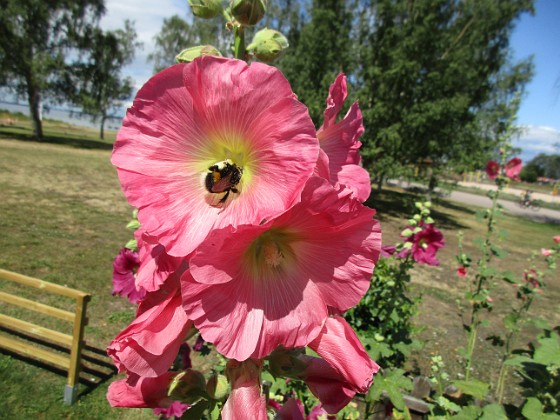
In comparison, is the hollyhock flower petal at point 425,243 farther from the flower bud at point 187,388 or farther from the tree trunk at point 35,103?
the tree trunk at point 35,103

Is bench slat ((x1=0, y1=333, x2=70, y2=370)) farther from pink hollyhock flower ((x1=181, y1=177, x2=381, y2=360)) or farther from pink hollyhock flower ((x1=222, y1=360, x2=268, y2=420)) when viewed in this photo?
pink hollyhock flower ((x1=181, y1=177, x2=381, y2=360))

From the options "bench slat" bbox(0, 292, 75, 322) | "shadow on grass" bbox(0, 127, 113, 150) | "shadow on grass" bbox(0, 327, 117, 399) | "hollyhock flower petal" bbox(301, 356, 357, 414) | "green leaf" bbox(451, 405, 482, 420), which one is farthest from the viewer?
"shadow on grass" bbox(0, 127, 113, 150)

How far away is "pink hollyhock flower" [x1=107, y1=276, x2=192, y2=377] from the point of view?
882 millimetres

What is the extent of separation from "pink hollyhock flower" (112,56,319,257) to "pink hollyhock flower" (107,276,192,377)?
0.20m

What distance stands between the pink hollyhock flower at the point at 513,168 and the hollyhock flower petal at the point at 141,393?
378 centimetres

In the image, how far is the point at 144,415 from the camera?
144 inches

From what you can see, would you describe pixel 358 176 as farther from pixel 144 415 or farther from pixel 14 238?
pixel 14 238

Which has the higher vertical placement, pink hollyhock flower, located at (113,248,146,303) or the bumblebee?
the bumblebee

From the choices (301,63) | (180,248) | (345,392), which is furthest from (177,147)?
(301,63)

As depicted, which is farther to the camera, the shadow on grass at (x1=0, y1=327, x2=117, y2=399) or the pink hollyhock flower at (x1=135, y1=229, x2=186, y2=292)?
the shadow on grass at (x1=0, y1=327, x2=117, y2=399)

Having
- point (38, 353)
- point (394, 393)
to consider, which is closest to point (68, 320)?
point (38, 353)

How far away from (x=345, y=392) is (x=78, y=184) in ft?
50.0

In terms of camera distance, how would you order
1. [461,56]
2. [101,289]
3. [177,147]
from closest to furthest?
[177,147], [101,289], [461,56]

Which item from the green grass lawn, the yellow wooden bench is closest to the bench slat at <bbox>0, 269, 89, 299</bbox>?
the yellow wooden bench
